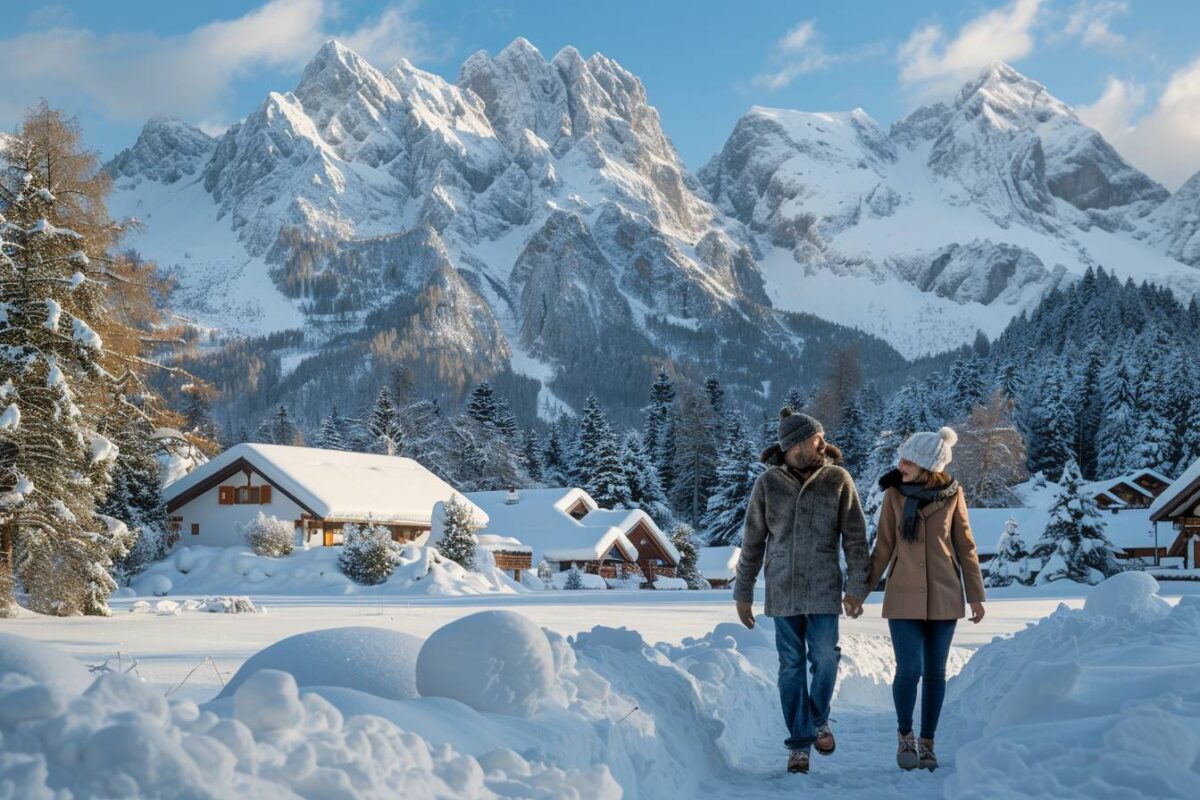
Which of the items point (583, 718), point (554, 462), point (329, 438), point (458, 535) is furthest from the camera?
point (554, 462)

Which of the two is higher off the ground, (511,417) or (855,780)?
(511,417)

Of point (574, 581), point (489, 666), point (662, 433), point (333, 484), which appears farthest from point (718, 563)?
point (489, 666)

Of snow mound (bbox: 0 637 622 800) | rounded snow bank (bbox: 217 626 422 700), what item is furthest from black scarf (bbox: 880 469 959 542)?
snow mound (bbox: 0 637 622 800)

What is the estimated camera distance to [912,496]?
22.1ft

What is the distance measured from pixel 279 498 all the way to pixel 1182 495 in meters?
31.0

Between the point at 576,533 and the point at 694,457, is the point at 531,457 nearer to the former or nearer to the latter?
the point at 694,457

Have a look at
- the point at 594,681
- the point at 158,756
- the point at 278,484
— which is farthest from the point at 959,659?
the point at 278,484

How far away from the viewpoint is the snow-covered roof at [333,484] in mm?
39094

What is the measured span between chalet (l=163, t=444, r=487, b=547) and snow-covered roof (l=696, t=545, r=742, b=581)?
13.7 metres

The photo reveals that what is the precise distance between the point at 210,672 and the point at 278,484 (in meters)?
31.2

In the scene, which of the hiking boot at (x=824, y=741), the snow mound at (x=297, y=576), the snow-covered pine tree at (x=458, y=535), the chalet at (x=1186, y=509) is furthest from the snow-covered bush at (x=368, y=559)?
the hiking boot at (x=824, y=741)

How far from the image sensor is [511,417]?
76.9 m

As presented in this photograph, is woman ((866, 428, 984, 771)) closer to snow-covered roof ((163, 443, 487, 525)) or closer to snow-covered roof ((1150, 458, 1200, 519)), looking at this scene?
snow-covered roof ((163, 443, 487, 525))

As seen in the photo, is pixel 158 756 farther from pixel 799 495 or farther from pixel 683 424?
pixel 683 424
